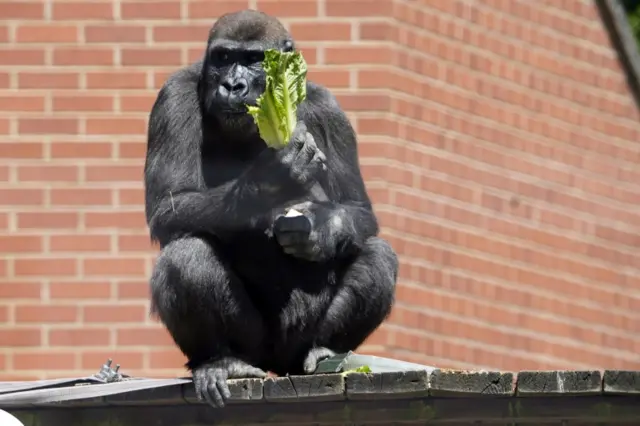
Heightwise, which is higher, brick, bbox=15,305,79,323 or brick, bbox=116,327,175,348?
brick, bbox=15,305,79,323

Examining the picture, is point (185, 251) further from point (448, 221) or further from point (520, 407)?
point (448, 221)

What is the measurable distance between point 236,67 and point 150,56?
2094mm

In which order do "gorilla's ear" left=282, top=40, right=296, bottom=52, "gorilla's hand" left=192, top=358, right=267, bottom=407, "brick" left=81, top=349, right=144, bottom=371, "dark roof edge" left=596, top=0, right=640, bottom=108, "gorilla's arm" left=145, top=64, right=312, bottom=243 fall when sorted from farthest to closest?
"dark roof edge" left=596, top=0, right=640, bottom=108
"brick" left=81, top=349, right=144, bottom=371
"gorilla's ear" left=282, top=40, right=296, bottom=52
"gorilla's arm" left=145, top=64, right=312, bottom=243
"gorilla's hand" left=192, top=358, right=267, bottom=407

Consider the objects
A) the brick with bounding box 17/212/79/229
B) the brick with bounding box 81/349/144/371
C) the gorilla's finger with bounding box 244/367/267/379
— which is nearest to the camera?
the gorilla's finger with bounding box 244/367/267/379

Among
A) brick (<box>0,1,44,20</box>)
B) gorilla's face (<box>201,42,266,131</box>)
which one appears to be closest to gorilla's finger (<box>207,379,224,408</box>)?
gorilla's face (<box>201,42,266,131</box>)

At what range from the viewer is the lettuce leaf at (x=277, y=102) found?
6.96m

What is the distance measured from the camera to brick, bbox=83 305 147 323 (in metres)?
8.95

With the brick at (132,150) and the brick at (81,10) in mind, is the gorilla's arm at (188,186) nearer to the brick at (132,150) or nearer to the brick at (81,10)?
the brick at (132,150)

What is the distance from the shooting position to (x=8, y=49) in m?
9.30

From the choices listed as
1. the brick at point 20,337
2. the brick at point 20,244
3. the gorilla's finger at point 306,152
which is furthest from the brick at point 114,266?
the gorilla's finger at point 306,152

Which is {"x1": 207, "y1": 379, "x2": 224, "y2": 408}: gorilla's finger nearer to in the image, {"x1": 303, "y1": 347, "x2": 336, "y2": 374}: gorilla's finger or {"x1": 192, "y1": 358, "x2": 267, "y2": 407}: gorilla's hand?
{"x1": 192, "y1": 358, "x2": 267, "y2": 407}: gorilla's hand

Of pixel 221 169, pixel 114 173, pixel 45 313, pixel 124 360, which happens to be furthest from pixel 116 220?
pixel 221 169

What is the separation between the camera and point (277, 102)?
696cm

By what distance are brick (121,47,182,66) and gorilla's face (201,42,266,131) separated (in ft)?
6.20
